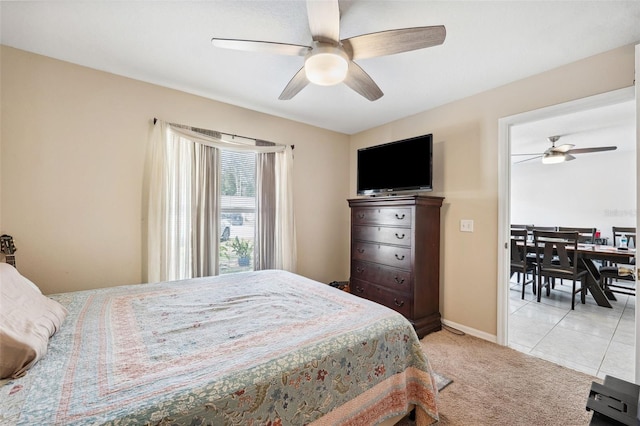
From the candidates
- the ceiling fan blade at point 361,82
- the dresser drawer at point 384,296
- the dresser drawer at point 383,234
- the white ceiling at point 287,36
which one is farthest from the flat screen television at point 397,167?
the dresser drawer at point 384,296

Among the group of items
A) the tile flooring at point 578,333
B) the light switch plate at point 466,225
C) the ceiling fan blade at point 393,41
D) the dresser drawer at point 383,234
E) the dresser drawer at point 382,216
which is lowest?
the tile flooring at point 578,333

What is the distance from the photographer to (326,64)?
159cm

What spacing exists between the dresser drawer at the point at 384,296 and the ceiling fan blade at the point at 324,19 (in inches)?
95.8

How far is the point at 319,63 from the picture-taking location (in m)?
1.59

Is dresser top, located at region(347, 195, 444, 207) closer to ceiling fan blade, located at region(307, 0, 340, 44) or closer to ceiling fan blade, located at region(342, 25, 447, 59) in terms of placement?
ceiling fan blade, located at region(342, 25, 447, 59)

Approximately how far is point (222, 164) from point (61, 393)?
255 cm

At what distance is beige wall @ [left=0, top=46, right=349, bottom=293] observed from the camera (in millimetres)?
2057

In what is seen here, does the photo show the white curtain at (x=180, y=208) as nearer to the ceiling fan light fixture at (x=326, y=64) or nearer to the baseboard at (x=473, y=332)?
the ceiling fan light fixture at (x=326, y=64)

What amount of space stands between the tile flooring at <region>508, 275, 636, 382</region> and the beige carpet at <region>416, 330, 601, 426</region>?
250mm

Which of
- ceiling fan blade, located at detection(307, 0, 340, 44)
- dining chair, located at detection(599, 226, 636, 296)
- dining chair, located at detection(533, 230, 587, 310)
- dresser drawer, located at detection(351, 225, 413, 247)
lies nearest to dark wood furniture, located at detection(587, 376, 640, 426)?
dresser drawer, located at detection(351, 225, 413, 247)

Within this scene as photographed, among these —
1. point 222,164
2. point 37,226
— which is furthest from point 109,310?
point 222,164

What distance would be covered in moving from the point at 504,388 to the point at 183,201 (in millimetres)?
3205

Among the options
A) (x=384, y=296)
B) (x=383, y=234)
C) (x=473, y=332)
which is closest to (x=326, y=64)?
(x=383, y=234)

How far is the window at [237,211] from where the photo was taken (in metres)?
3.12
